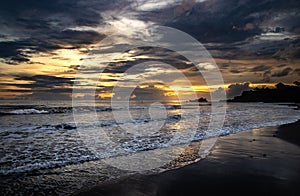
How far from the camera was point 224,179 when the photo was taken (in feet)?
21.3

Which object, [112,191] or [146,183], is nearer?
[112,191]

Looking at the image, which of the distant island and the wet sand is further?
the distant island

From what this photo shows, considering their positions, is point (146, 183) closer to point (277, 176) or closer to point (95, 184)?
point (95, 184)

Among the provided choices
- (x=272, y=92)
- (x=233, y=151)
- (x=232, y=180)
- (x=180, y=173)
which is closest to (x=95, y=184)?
(x=180, y=173)

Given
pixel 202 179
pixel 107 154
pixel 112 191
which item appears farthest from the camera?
pixel 107 154

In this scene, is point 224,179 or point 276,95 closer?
point 224,179

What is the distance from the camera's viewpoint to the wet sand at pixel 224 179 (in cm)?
554

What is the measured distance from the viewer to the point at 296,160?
28.1ft

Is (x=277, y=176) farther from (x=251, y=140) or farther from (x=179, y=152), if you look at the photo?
(x=251, y=140)

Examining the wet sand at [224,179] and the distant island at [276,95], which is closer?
the wet sand at [224,179]

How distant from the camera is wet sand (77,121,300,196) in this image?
554cm

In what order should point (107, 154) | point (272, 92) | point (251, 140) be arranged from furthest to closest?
1. point (272, 92)
2. point (251, 140)
3. point (107, 154)

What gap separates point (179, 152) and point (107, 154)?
2879 millimetres

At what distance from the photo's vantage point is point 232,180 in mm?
Answer: 6340
